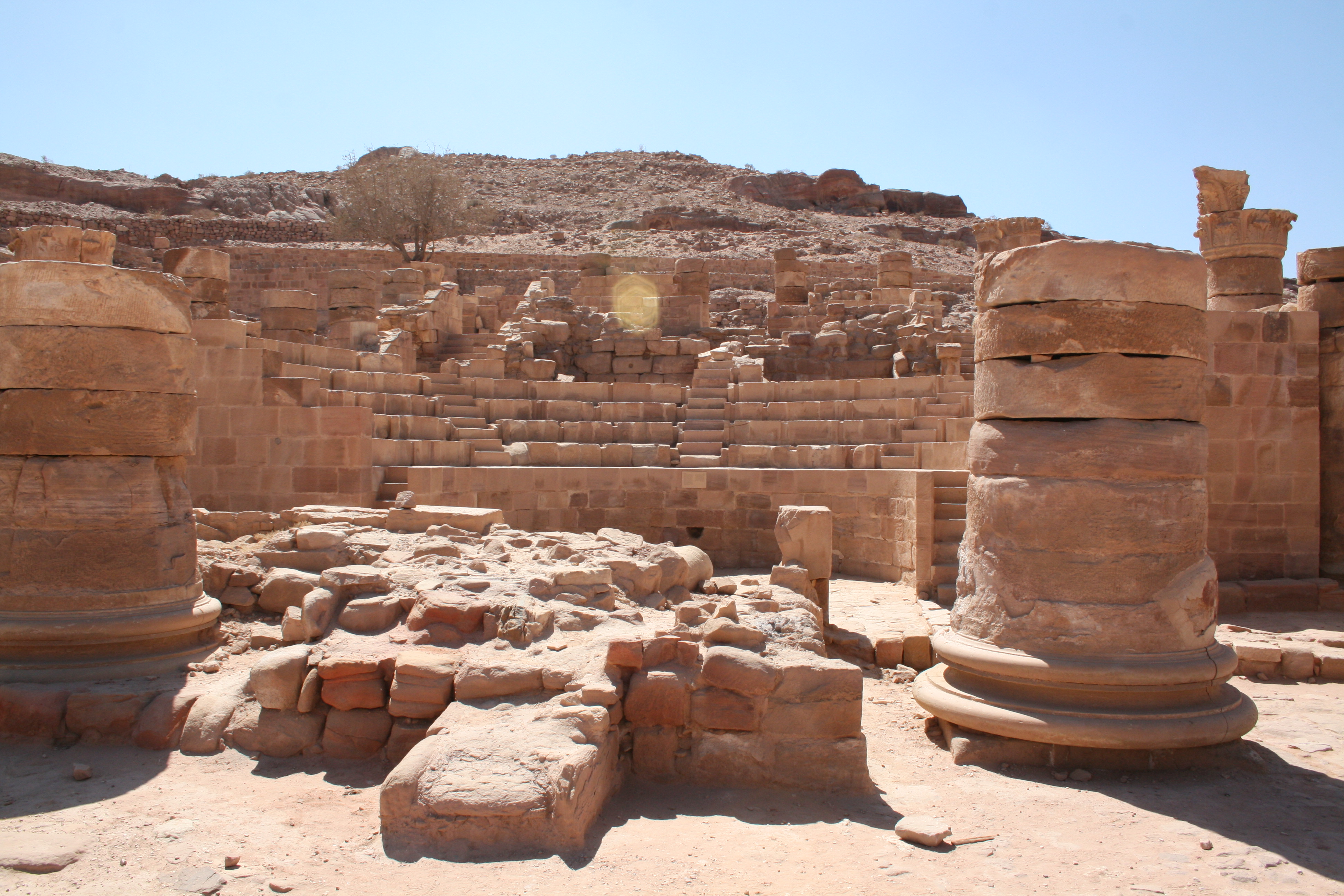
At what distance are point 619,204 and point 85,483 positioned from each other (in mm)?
40470

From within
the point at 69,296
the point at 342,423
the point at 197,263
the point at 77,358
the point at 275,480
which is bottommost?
the point at 275,480

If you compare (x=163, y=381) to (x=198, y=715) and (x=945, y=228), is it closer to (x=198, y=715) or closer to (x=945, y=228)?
(x=198, y=715)

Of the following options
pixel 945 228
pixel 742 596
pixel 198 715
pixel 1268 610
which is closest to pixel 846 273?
pixel 945 228

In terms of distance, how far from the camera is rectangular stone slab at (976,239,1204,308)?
5477 mm

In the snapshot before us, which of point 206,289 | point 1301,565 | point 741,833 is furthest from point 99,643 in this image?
point 1301,565

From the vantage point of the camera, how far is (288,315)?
46.2 feet

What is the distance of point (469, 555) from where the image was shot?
6.61 m

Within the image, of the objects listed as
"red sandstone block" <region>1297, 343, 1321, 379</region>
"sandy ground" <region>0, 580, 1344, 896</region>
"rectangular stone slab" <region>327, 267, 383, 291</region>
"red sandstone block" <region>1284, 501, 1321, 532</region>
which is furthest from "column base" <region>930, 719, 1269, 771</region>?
"rectangular stone slab" <region>327, 267, 383, 291</region>

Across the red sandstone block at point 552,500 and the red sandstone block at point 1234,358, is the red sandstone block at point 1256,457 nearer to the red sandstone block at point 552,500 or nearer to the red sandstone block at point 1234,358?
the red sandstone block at point 1234,358

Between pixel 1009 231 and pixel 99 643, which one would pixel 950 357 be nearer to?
pixel 1009 231

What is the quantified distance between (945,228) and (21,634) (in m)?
42.9

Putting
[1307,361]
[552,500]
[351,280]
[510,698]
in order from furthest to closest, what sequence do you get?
[351,280], [552,500], [1307,361], [510,698]

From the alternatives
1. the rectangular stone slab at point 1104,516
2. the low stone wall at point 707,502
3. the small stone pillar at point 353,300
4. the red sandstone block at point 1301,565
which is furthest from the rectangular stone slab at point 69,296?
the red sandstone block at point 1301,565

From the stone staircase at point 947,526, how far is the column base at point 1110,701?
348 centimetres
